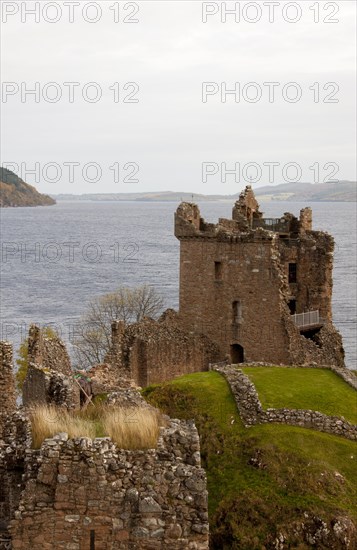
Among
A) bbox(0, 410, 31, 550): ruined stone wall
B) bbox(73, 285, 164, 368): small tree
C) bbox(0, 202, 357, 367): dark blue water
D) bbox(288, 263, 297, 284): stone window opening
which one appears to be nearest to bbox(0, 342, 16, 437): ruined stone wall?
bbox(0, 410, 31, 550): ruined stone wall

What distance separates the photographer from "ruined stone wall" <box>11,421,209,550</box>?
10.8 metres

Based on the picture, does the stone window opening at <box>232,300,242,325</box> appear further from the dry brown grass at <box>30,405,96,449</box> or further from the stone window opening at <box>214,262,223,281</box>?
the dry brown grass at <box>30,405,96,449</box>

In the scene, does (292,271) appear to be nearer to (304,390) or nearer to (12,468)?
(304,390)

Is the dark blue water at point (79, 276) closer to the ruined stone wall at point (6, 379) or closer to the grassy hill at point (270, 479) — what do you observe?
the grassy hill at point (270, 479)

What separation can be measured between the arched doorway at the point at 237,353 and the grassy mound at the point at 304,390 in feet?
32.8

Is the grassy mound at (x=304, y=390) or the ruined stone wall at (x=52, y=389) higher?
the ruined stone wall at (x=52, y=389)

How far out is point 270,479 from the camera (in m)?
21.3

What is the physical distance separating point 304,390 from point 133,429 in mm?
16537

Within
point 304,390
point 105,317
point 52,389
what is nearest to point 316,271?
point 304,390

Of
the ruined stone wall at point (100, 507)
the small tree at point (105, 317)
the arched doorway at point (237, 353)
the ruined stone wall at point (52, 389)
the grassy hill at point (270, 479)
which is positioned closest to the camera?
the ruined stone wall at point (100, 507)

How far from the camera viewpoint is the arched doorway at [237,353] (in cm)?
4036

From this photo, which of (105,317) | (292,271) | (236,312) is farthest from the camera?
(105,317)

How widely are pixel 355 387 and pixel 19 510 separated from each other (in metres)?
19.5

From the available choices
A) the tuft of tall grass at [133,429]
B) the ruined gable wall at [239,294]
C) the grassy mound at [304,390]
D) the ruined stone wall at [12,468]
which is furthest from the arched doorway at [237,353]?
the tuft of tall grass at [133,429]
